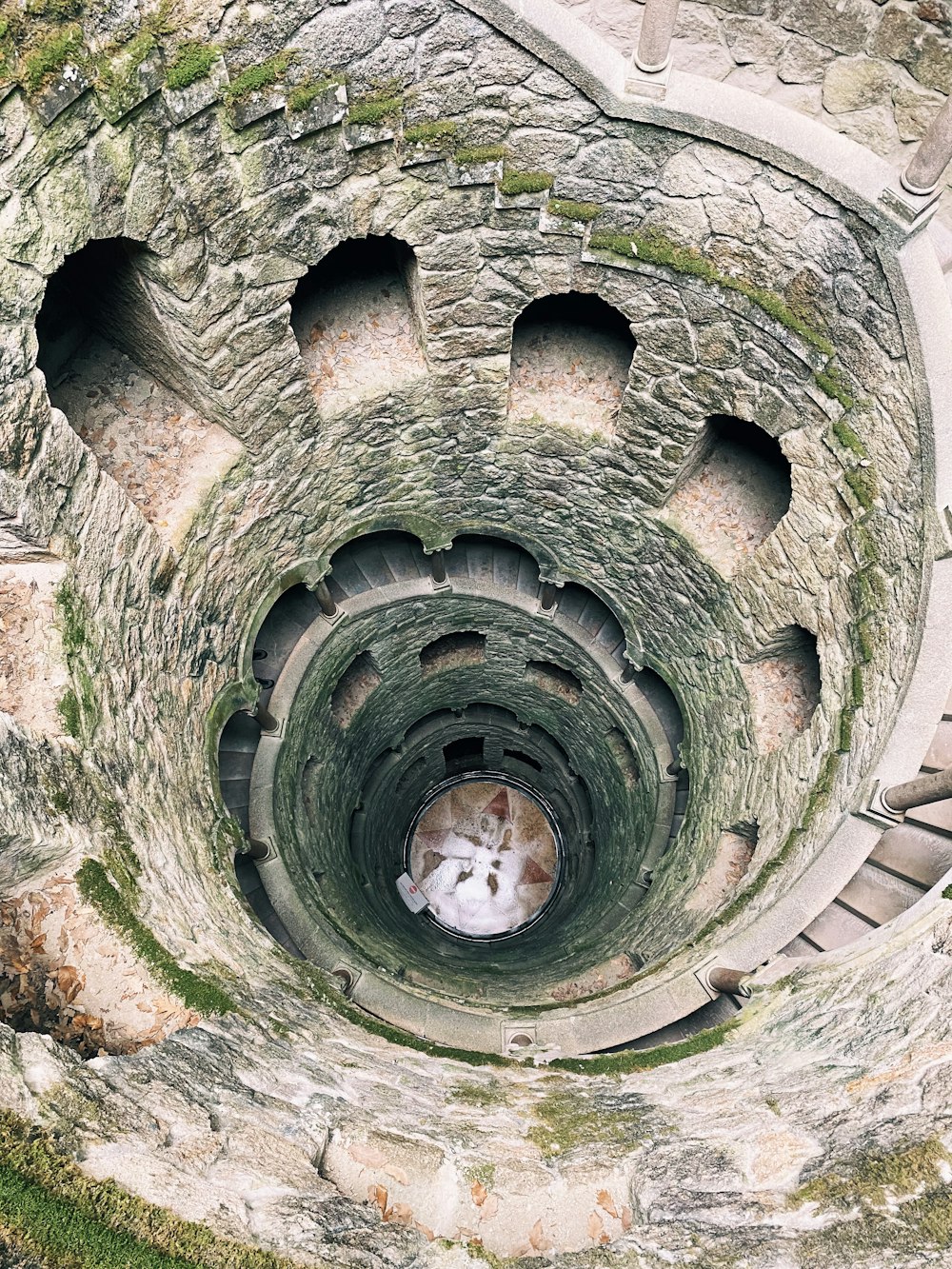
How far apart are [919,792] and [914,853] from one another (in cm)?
93

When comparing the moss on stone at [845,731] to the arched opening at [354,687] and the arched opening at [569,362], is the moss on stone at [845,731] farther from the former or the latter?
the arched opening at [354,687]

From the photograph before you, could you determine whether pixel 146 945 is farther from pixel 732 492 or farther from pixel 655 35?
pixel 732 492

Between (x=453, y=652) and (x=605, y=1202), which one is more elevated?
(x=453, y=652)

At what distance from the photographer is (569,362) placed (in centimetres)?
942

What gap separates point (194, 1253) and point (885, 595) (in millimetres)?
6862

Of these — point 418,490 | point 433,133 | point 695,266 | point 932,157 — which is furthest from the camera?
point 418,490

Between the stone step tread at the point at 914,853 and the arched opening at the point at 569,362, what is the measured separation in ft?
17.7

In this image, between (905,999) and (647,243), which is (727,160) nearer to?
(647,243)

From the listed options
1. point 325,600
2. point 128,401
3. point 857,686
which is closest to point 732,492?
point 857,686

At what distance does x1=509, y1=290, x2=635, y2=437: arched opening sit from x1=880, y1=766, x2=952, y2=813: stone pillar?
521cm

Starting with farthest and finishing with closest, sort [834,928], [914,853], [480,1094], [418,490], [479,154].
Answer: [418,490] < [479,154] < [834,928] < [914,853] < [480,1094]

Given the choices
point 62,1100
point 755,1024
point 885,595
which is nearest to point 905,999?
point 755,1024

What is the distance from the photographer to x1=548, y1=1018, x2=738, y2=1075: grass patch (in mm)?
6047

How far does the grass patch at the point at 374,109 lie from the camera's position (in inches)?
253
